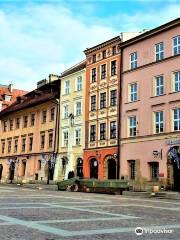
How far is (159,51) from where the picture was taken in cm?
3700

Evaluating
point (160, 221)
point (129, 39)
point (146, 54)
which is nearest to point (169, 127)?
point (146, 54)

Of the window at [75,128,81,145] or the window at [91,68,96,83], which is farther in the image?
the window at [75,128,81,145]

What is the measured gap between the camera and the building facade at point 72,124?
45.5 metres

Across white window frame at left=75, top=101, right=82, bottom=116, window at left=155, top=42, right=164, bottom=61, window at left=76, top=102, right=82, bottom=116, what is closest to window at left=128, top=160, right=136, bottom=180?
window at left=155, top=42, right=164, bottom=61

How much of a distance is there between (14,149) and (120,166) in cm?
2439

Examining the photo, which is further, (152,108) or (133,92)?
(133,92)

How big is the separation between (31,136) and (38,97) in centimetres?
560

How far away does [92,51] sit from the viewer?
4525 cm

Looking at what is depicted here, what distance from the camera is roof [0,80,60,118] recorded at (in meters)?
52.5

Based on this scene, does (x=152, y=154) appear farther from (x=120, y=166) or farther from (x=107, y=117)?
(x=107, y=117)

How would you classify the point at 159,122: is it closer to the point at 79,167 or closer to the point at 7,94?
the point at 79,167

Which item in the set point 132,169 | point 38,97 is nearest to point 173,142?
point 132,169

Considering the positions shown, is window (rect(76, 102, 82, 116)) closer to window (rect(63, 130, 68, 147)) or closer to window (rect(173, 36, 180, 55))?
window (rect(63, 130, 68, 147))

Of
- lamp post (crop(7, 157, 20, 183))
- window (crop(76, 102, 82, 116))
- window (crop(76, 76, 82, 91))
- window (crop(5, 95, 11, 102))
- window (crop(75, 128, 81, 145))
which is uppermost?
window (crop(5, 95, 11, 102))
